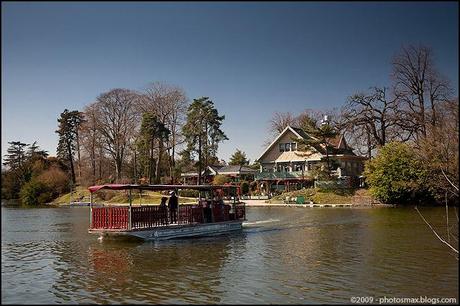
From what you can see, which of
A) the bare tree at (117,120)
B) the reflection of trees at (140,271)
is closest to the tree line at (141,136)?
the bare tree at (117,120)

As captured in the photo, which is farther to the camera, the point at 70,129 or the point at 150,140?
the point at 70,129

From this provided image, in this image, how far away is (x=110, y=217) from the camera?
23.1 m

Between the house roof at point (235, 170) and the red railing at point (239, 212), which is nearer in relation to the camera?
the red railing at point (239, 212)

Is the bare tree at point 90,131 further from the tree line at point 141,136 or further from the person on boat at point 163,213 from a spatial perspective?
the person on boat at point 163,213

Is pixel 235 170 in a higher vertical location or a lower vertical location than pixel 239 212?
higher

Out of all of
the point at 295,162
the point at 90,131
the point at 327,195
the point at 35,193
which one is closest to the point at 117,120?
the point at 90,131

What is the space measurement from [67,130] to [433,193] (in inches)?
2314

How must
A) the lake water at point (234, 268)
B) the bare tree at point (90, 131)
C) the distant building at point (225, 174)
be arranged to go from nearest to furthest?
1. the lake water at point (234, 268)
2. the bare tree at point (90, 131)
3. the distant building at point (225, 174)

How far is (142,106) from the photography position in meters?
72.9

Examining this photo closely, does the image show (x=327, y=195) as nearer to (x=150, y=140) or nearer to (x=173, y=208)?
(x=150, y=140)

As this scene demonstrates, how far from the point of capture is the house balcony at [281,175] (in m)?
63.6

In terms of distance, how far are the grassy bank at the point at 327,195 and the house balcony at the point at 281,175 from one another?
4.11m

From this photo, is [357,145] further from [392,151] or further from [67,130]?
[67,130]

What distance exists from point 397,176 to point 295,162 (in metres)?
19.3
